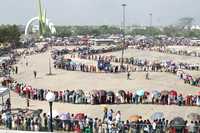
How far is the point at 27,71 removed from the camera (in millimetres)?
58188

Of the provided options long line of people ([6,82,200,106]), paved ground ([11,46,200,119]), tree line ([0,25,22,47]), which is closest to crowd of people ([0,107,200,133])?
paved ground ([11,46,200,119])

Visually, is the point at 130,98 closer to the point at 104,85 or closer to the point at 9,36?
the point at 104,85

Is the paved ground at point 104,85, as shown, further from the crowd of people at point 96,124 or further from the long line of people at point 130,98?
the crowd of people at point 96,124

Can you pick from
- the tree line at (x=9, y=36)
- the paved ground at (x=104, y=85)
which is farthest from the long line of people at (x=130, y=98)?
the tree line at (x=9, y=36)

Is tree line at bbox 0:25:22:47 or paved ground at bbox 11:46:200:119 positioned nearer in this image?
→ paved ground at bbox 11:46:200:119

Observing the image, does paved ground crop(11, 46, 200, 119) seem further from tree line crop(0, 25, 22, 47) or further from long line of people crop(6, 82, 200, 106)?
tree line crop(0, 25, 22, 47)

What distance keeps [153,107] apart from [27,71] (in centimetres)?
2974

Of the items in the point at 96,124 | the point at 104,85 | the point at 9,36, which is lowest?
the point at 104,85

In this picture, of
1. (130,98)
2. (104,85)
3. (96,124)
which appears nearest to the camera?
(96,124)

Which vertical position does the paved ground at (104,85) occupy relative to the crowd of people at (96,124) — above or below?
below

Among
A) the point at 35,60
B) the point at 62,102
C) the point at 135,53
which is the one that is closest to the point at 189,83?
the point at 62,102

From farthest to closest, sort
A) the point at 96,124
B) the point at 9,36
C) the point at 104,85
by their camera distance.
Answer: the point at 9,36 → the point at 104,85 → the point at 96,124

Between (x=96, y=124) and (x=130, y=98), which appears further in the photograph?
(x=130, y=98)

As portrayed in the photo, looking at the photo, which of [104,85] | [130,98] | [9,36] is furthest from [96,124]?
[9,36]
